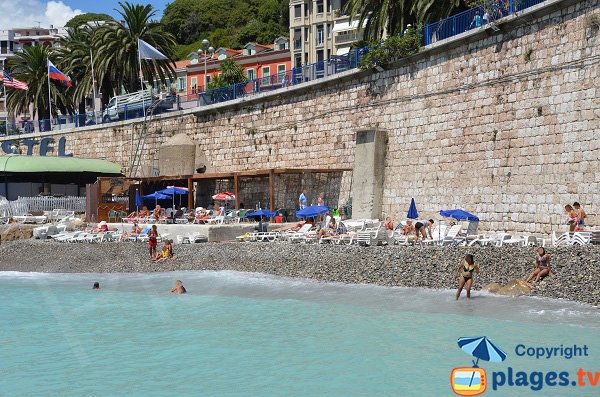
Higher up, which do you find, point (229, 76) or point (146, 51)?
point (229, 76)

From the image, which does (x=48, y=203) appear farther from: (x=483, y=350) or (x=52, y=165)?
(x=483, y=350)

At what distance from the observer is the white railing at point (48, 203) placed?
35.0 metres

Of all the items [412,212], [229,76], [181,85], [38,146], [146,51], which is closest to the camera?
[412,212]

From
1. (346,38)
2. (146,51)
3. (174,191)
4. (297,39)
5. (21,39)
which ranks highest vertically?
(21,39)

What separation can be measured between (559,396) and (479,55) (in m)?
14.2

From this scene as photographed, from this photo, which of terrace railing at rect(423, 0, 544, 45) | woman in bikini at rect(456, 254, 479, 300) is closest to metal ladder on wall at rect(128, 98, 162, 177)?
terrace railing at rect(423, 0, 544, 45)

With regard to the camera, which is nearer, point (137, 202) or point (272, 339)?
point (272, 339)

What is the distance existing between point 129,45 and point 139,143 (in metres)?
6.23

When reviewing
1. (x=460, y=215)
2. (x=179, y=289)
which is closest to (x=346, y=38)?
(x=460, y=215)

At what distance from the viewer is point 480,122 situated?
23312mm

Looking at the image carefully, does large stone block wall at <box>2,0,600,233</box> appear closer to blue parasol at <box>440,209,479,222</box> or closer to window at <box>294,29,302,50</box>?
blue parasol at <box>440,209,479,222</box>

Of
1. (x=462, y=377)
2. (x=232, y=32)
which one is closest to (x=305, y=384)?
(x=462, y=377)

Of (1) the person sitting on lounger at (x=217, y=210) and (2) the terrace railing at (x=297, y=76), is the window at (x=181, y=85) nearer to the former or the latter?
(2) the terrace railing at (x=297, y=76)

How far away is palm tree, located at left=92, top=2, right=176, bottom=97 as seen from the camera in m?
42.1
